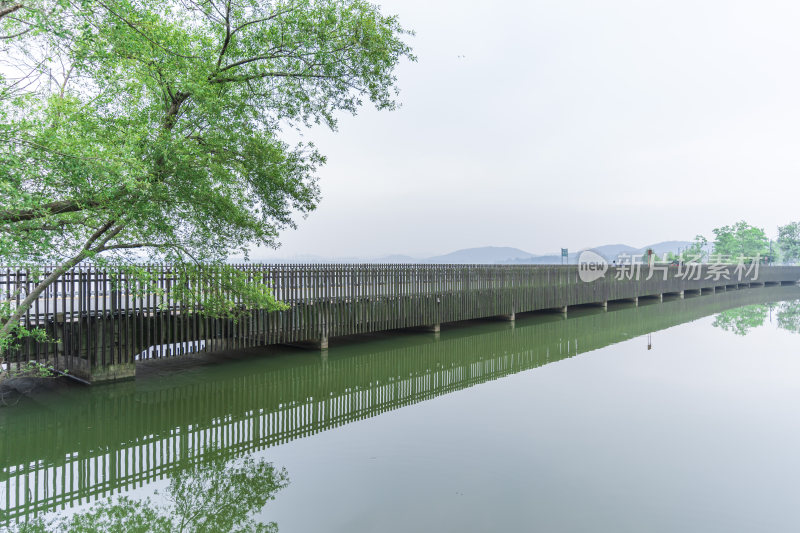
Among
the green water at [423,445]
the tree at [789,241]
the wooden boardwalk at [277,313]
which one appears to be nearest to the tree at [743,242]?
the tree at [789,241]

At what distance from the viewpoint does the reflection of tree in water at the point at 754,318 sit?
619 inches

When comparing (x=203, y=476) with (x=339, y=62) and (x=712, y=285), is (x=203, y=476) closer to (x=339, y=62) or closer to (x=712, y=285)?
(x=339, y=62)

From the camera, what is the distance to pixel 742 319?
1800 cm

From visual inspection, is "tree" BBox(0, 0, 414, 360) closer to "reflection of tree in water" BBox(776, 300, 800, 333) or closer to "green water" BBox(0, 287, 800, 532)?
"green water" BBox(0, 287, 800, 532)

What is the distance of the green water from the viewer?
375 cm

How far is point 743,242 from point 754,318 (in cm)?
4722

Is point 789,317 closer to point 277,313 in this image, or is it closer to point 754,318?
point 754,318

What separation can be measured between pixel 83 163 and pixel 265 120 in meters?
4.11

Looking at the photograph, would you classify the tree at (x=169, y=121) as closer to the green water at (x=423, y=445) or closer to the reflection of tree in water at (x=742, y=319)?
the green water at (x=423, y=445)

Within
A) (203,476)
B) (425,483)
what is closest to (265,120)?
(203,476)

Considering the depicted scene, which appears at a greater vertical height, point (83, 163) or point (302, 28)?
point (302, 28)

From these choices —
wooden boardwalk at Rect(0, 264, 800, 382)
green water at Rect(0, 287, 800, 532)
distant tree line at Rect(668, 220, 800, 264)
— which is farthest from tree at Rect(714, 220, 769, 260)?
green water at Rect(0, 287, 800, 532)

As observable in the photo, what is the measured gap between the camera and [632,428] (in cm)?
566

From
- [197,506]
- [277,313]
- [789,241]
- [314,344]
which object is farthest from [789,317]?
[789,241]
